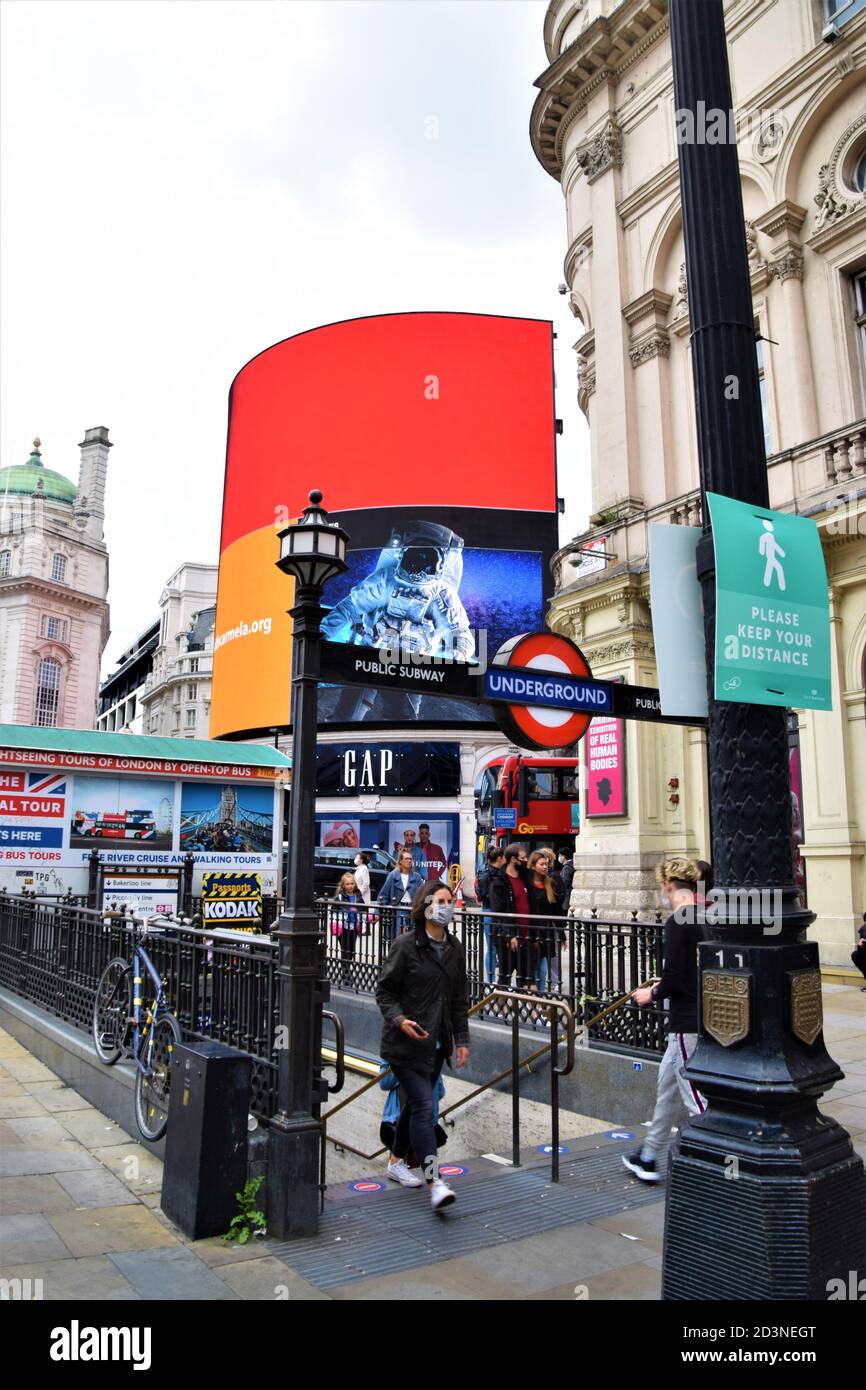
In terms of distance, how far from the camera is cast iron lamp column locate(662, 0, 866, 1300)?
135 inches

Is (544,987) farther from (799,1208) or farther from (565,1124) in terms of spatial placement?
(799,1208)

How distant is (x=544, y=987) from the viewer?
1034 centimetres

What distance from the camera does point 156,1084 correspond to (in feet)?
21.8

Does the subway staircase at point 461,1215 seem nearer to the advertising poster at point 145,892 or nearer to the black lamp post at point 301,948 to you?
the black lamp post at point 301,948

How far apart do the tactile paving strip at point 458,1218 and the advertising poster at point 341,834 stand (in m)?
40.7

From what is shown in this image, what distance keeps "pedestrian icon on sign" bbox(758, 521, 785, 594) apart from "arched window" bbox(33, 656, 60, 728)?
7524cm

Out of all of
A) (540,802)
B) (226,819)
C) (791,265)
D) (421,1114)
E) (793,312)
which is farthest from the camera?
(540,802)

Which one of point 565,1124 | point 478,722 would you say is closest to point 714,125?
point 565,1124

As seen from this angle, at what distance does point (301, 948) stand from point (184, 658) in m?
93.3

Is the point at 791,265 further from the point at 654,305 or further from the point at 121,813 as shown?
the point at 121,813

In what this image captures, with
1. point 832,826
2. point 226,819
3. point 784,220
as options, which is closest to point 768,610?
point 832,826

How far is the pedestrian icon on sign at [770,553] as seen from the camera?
424cm

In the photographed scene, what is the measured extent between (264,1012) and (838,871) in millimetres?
10639

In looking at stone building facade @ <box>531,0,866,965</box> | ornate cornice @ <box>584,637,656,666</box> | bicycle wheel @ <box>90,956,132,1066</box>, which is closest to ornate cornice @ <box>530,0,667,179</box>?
stone building facade @ <box>531,0,866,965</box>
